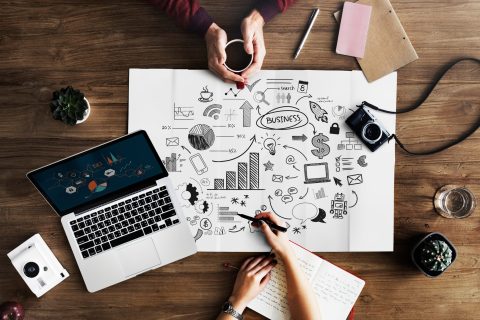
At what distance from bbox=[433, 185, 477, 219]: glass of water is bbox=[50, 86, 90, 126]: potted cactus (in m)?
0.93

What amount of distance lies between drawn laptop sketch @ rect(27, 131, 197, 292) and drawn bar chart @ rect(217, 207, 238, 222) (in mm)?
90

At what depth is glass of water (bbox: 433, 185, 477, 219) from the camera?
1.22 metres

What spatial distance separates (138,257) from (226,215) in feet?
0.81

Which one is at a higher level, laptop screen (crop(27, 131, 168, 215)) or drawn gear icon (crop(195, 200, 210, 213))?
laptop screen (crop(27, 131, 168, 215))

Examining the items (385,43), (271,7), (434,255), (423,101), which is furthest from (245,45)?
(434,255)

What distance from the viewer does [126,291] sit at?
1.23 m

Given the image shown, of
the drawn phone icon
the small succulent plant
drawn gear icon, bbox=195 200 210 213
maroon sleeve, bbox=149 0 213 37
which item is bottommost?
the small succulent plant

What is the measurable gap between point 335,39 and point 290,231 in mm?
510

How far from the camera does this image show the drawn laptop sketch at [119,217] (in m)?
1.21

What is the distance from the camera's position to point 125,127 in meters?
1.23

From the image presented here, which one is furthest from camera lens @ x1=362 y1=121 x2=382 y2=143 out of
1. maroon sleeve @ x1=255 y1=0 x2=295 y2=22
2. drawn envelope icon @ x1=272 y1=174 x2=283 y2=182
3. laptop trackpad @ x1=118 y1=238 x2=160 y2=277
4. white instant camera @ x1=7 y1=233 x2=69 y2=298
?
white instant camera @ x1=7 y1=233 x2=69 y2=298

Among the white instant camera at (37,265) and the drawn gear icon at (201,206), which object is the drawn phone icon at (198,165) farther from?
the white instant camera at (37,265)

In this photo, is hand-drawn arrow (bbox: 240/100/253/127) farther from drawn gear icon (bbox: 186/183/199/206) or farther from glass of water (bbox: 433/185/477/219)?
glass of water (bbox: 433/185/477/219)

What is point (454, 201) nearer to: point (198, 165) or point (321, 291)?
point (321, 291)
